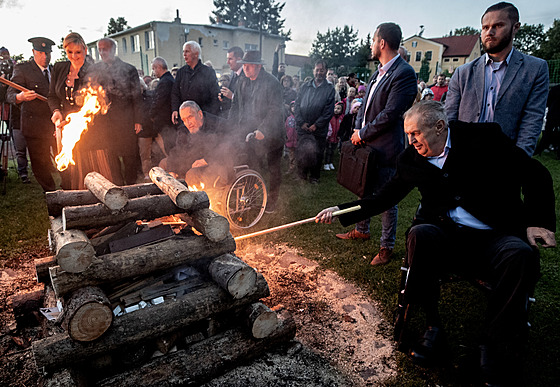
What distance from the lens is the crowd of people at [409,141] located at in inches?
101

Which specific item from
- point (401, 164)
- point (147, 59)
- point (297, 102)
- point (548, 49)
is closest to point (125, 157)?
point (297, 102)

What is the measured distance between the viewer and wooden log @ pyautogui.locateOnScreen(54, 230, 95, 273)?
230 cm

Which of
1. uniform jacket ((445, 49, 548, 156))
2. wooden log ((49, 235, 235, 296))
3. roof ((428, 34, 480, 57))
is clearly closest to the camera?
wooden log ((49, 235, 235, 296))

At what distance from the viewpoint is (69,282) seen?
2338mm

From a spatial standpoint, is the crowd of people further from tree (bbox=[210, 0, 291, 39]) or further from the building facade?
tree (bbox=[210, 0, 291, 39])

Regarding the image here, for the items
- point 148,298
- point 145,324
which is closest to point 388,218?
point 148,298

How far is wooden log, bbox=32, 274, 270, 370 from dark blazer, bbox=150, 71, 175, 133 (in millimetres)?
4770

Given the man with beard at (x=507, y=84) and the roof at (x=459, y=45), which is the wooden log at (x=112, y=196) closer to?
the man with beard at (x=507, y=84)

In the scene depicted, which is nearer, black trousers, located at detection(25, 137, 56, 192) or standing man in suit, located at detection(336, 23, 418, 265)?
standing man in suit, located at detection(336, 23, 418, 265)

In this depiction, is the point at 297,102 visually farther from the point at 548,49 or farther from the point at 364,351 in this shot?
the point at 548,49

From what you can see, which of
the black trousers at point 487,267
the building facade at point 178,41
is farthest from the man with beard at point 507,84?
the building facade at point 178,41

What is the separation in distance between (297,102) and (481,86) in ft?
15.7

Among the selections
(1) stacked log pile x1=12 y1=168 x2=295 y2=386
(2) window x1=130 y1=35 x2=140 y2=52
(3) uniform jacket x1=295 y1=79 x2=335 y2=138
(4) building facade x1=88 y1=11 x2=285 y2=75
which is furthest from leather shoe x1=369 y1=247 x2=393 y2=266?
(2) window x1=130 y1=35 x2=140 y2=52

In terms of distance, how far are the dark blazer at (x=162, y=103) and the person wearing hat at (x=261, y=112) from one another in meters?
1.66
